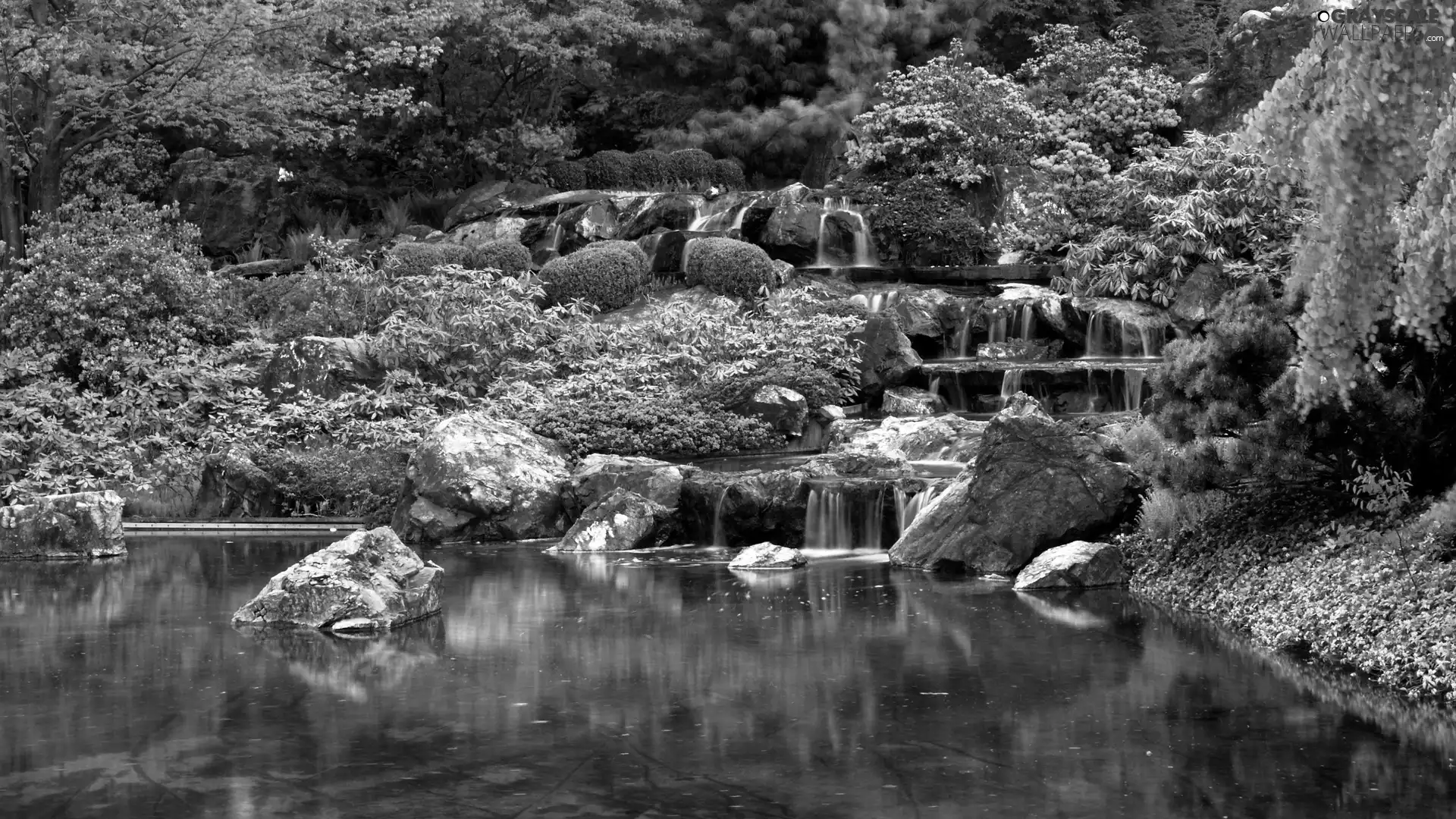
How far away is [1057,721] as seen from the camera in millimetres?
6906

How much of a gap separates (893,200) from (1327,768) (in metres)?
18.6

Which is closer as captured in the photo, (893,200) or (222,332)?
(222,332)

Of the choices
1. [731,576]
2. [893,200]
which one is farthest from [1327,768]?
[893,200]

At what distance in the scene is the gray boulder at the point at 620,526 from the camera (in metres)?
13.4

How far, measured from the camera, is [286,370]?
18.1 metres

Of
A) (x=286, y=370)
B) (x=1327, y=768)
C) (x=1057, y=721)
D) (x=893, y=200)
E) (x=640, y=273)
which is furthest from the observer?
(x=893, y=200)

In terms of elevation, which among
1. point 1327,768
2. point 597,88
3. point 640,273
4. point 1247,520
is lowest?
point 1327,768

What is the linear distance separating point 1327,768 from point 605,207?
807 inches

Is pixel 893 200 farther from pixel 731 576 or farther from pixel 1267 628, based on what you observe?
pixel 1267 628

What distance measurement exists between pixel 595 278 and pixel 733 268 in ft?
6.79

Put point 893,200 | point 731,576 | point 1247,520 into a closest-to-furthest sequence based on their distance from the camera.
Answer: point 1247,520 → point 731,576 → point 893,200

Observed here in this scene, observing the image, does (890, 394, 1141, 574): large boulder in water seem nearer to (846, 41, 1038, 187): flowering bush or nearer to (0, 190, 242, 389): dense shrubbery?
(0, 190, 242, 389): dense shrubbery

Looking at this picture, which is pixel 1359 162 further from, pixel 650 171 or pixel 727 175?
pixel 727 175

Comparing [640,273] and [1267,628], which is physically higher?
[640,273]
